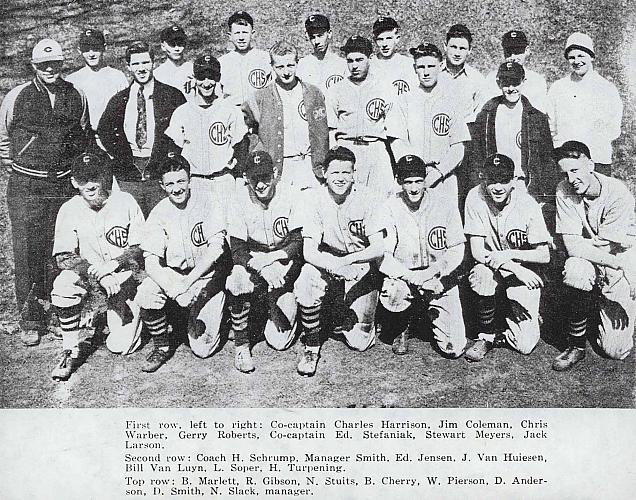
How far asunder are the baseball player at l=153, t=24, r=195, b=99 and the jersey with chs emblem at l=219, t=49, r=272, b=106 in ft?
0.62

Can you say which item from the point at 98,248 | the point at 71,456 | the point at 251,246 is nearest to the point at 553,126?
the point at 251,246

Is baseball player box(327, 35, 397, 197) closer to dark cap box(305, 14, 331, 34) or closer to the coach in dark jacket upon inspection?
dark cap box(305, 14, 331, 34)

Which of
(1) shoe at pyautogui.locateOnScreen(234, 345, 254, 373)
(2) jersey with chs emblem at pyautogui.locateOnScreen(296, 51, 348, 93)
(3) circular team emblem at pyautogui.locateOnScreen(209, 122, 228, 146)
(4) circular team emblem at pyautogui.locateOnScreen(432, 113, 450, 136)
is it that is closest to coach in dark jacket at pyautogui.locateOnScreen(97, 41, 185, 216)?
(3) circular team emblem at pyautogui.locateOnScreen(209, 122, 228, 146)

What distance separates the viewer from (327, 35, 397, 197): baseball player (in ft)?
13.4

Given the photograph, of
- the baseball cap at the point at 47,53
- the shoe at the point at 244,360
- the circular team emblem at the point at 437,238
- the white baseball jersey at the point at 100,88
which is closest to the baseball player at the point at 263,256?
the shoe at the point at 244,360

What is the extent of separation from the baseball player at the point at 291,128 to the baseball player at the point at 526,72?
1.00 metres

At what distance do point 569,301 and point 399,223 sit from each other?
3.36 feet

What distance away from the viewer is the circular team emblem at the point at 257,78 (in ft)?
13.5

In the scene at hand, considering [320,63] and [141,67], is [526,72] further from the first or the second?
[141,67]

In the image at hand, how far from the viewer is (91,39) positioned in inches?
165

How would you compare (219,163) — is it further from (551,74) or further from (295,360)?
(551,74)

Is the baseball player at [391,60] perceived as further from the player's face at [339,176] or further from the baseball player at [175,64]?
the baseball player at [175,64]

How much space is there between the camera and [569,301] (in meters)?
4.10

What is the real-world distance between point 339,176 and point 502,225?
3.04ft
